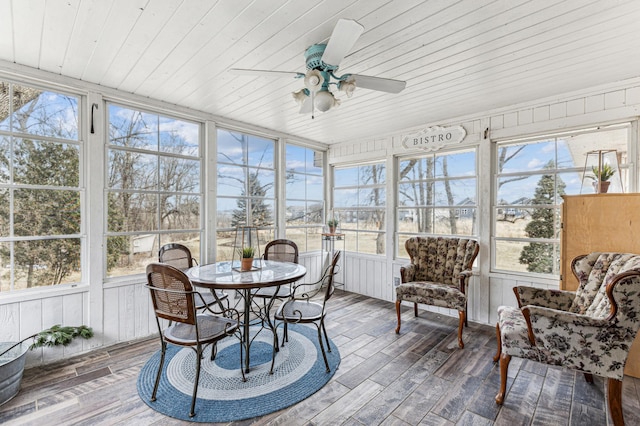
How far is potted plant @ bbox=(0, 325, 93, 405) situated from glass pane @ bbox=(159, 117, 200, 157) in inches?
76.1

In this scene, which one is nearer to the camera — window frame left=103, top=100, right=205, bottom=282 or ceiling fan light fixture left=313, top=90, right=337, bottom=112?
ceiling fan light fixture left=313, top=90, right=337, bottom=112

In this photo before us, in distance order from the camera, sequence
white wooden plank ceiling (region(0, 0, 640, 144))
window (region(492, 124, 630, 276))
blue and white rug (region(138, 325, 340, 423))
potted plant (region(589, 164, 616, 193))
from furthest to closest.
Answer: window (region(492, 124, 630, 276))
potted plant (region(589, 164, 616, 193))
blue and white rug (region(138, 325, 340, 423))
white wooden plank ceiling (region(0, 0, 640, 144))

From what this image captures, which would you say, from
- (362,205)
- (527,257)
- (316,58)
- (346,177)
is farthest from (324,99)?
(346,177)

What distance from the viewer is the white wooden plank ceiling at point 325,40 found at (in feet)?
5.49

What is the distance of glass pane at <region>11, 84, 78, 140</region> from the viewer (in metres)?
2.47

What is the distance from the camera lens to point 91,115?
2.72 metres

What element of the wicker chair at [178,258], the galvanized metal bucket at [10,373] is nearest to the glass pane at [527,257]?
the wicker chair at [178,258]

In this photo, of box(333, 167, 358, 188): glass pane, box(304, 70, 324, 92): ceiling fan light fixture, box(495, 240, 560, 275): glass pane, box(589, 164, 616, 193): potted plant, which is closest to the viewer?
box(304, 70, 324, 92): ceiling fan light fixture

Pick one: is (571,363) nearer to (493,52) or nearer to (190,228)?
(493,52)

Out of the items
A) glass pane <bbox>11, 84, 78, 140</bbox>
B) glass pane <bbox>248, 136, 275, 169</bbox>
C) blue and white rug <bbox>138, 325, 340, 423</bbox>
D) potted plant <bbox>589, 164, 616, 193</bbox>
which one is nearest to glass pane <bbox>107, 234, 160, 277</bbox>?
blue and white rug <bbox>138, 325, 340, 423</bbox>

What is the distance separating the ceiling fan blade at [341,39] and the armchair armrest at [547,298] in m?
2.40

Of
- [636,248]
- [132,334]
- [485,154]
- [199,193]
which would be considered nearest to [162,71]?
[199,193]

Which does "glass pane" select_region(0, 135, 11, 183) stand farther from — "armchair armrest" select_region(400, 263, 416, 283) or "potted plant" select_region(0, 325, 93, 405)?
"armchair armrest" select_region(400, 263, 416, 283)

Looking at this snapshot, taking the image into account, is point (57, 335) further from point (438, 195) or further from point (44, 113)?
point (438, 195)
